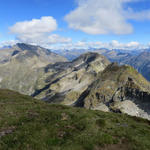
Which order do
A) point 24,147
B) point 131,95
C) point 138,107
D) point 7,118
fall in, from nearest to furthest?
point 24,147
point 7,118
point 138,107
point 131,95

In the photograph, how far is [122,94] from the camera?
126438 millimetres

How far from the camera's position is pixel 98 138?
1705cm

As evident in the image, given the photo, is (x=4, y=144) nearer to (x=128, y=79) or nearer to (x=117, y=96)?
(x=117, y=96)

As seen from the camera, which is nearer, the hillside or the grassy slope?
the grassy slope

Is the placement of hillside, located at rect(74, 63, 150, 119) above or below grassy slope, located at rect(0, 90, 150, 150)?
below

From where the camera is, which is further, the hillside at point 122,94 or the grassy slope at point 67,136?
the hillside at point 122,94

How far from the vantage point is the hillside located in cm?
10544

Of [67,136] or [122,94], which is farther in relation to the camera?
[122,94]

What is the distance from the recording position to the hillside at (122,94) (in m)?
105

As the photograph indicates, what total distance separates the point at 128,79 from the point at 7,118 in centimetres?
12883

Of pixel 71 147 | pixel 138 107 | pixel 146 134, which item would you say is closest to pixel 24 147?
pixel 71 147

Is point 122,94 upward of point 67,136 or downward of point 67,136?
downward

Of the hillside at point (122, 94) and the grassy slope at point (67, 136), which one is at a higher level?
the grassy slope at point (67, 136)

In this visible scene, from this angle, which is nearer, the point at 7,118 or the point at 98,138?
the point at 98,138
